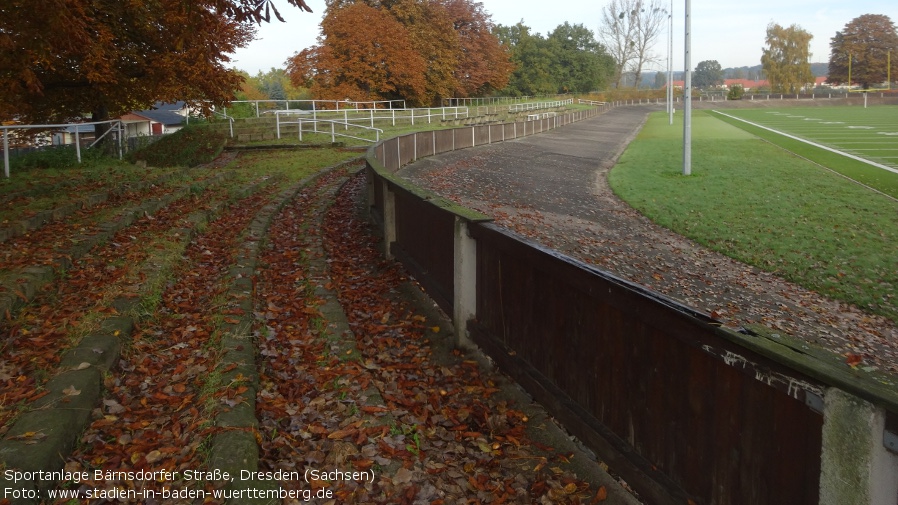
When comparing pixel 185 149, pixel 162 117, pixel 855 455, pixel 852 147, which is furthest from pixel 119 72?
pixel 162 117

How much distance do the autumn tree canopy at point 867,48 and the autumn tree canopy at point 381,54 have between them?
302ft

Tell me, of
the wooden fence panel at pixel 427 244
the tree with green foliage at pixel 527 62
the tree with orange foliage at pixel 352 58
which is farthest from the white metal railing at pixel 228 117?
the tree with green foliage at pixel 527 62

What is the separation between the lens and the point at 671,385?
3.84 meters

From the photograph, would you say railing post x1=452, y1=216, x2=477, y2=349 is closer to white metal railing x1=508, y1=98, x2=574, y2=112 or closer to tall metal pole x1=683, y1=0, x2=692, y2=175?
tall metal pole x1=683, y1=0, x2=692, y2=175

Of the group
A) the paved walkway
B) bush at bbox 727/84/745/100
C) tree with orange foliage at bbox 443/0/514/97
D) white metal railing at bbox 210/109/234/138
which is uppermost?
tree with orange foliage at bbox 443/0/514/97

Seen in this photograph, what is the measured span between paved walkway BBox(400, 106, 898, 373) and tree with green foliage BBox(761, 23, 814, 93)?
123565 mm

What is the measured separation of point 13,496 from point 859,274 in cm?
1181

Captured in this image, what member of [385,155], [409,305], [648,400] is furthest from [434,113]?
[648,400]

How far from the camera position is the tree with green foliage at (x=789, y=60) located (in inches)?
5266

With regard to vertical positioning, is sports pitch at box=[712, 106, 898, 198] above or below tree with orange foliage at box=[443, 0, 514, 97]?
below

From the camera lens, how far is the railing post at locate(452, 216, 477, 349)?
677cm

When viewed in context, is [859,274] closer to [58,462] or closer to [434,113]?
[58,462]

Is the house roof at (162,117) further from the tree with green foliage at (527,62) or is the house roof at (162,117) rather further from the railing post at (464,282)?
the railing post at (464,282)

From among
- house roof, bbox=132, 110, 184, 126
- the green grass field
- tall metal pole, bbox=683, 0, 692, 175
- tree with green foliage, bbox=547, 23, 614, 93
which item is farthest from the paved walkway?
tree with green foliage, bbox=547, 23, 614, 93
